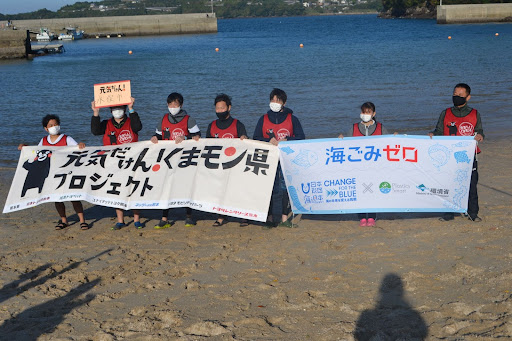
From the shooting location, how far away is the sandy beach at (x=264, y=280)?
5324 millimetres

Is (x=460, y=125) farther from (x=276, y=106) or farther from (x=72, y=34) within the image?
(x=72, y=34)

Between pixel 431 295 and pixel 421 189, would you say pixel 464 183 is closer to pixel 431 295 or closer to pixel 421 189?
pixel 421 189

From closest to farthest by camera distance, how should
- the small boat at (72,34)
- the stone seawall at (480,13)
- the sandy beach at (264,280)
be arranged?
1. the sandy beach at (264,280)
2. the small boat at (72,34)
3. the stone seawall at (480,13)

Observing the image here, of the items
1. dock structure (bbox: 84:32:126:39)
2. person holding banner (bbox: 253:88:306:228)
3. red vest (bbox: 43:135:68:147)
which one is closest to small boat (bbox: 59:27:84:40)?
dock structure (bbox: 84:32:126:39)

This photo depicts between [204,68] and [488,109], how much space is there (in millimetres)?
23945

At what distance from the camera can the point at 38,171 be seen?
8.16 meters

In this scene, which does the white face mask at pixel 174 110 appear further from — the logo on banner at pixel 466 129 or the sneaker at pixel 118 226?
the logo on banner at pixel 466 129

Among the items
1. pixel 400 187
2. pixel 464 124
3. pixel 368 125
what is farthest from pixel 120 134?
pixel 464 124

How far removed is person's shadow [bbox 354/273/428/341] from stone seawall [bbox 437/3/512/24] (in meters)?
95.2

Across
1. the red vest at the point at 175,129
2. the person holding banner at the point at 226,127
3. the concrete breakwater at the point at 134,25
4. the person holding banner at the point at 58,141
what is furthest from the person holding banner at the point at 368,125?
the concrete breakwater at the point at 134,25

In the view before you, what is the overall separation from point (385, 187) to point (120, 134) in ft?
12.0

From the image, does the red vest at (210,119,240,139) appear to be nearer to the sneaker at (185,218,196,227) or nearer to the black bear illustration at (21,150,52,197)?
the sneaker at (185,218,196,227)

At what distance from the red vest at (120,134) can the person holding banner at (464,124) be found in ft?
13.1

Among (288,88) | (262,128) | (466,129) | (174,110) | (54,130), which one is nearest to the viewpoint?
(466,129)
